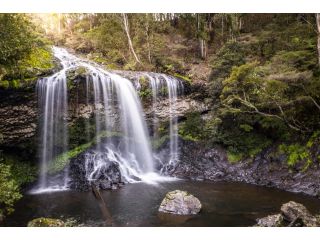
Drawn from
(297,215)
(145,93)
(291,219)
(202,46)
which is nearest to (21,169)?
(145,93)

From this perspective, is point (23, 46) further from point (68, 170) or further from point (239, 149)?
point (239, 149)

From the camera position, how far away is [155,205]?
1010 centimetres

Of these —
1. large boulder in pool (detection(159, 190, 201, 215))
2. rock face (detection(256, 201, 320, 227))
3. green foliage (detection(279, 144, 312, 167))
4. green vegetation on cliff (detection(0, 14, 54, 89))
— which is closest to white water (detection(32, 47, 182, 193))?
green vegetation on cliff (detection(0, 14, 54, 89))

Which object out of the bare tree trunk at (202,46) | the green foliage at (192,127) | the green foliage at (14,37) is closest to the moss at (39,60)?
the green foliage at (14,37)

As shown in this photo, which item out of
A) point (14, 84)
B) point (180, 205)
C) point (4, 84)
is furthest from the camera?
point (14, 84)

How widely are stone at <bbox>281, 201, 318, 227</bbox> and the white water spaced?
618 centimetres

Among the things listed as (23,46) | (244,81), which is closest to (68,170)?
(23,46)

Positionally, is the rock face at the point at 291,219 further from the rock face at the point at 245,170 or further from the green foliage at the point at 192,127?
the green foliage at the point at 192,127

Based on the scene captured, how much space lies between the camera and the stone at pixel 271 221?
314 inches

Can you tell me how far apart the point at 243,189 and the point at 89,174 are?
625 centimetres

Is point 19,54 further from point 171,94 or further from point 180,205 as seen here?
point 180,205

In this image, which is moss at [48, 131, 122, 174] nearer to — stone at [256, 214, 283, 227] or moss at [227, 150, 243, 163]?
moss at [227, 150, 243, 163]

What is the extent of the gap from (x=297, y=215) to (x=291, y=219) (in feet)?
0.66

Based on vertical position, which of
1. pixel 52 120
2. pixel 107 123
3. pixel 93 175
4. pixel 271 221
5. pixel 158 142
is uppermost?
pixel 52 120
